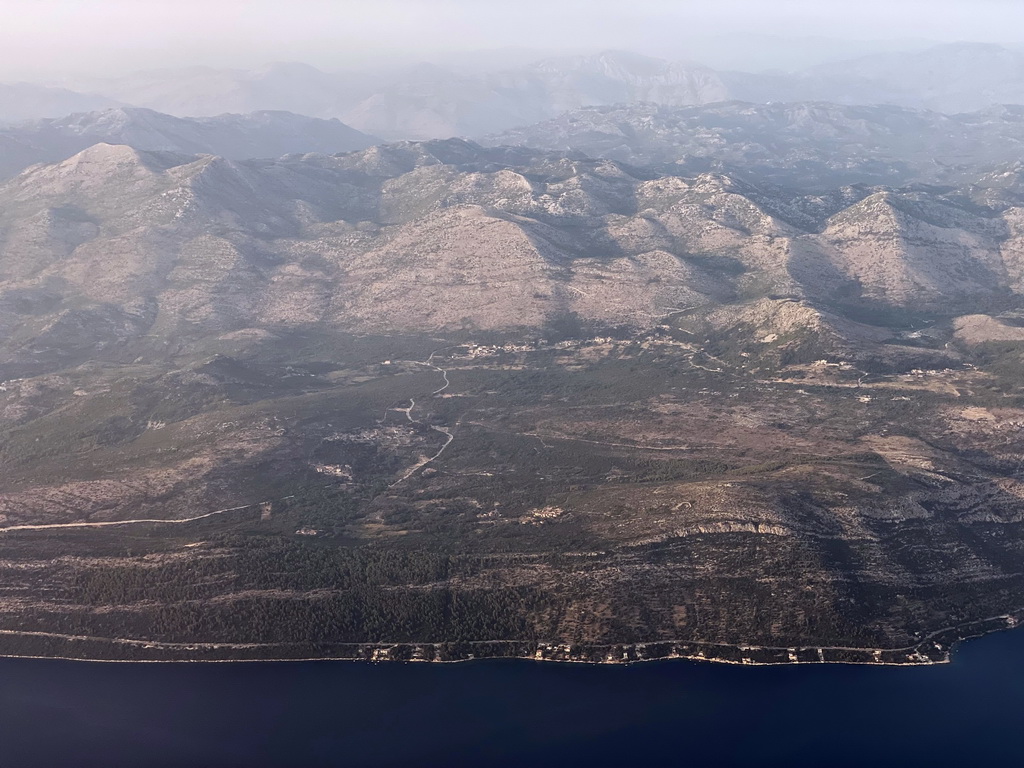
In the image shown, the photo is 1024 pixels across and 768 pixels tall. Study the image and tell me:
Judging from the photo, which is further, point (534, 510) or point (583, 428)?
point (583, 428)

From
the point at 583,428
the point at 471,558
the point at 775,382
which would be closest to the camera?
the point at 471,558

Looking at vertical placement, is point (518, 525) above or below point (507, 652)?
above

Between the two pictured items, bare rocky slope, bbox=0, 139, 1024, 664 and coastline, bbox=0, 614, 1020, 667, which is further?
bare rocky slope, bbox=0, 139, 1024, 664

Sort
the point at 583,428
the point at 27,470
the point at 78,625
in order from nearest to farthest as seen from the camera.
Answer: the point at 78,625 < the point at 27,470 < the point at 583,428

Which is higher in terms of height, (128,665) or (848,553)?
(848,553)

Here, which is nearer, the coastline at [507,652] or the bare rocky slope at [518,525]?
the coastline at [507,652]

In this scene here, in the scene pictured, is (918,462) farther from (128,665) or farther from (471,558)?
(128,665)

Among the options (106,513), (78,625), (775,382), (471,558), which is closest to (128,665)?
(78,625)
